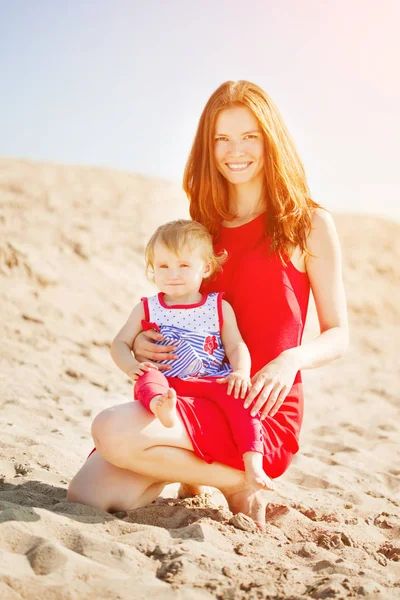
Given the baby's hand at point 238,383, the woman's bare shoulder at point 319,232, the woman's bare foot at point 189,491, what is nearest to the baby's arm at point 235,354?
the baby's hand at point 238,383

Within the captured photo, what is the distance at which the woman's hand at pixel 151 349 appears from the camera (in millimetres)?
3055

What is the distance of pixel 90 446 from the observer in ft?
13.8

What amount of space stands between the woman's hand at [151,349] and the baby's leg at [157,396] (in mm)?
139

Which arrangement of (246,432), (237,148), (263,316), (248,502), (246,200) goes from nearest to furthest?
1. (246,432)
2. (248,502)
3. (263,316)
4. (237,148)
5. (246,200)

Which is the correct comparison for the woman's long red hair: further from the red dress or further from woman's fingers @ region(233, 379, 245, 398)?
woman's fingers @ region(233, 379, 245, 398)

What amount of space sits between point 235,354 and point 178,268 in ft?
1.56

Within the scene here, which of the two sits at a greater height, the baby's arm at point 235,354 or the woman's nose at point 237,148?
the woman's nose at point 237,148

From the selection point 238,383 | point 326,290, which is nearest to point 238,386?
point 238,383

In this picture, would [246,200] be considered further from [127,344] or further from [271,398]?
[271,398]

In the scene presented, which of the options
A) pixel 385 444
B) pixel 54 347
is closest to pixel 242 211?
pixel 385 444

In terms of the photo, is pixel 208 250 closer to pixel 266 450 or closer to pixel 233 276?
pixel 233 276

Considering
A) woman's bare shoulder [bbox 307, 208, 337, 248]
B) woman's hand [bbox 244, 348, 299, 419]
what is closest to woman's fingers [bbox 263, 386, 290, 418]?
woman's hand [bbox 244, 348, 299, 419]

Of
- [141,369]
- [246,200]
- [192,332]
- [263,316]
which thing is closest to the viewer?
[141,369]

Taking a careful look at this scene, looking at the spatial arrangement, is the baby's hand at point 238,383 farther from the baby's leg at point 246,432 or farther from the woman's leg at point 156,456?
the woman's leg at point 156,456
